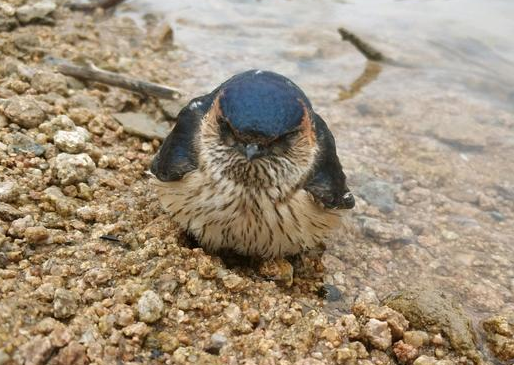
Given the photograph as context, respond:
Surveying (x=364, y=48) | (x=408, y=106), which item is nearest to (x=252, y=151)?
(x=408, y=106)

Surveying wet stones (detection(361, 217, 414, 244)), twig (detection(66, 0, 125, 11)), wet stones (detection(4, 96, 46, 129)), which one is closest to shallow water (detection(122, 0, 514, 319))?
wet stones (detection(361, 217, 414, 244))

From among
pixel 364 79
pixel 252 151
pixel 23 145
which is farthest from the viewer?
pixel 364 79

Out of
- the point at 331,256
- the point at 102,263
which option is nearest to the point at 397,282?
the point at 331,256

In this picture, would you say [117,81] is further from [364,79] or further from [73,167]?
[364,79]

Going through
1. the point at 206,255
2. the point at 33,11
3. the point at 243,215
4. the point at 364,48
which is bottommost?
the point at 206,255

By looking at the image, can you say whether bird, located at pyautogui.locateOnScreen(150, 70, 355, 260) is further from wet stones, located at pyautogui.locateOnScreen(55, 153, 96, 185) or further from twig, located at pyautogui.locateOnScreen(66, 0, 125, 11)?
twig, located at pyautogui.locateOnScreen(66, 0, 125, 11)
